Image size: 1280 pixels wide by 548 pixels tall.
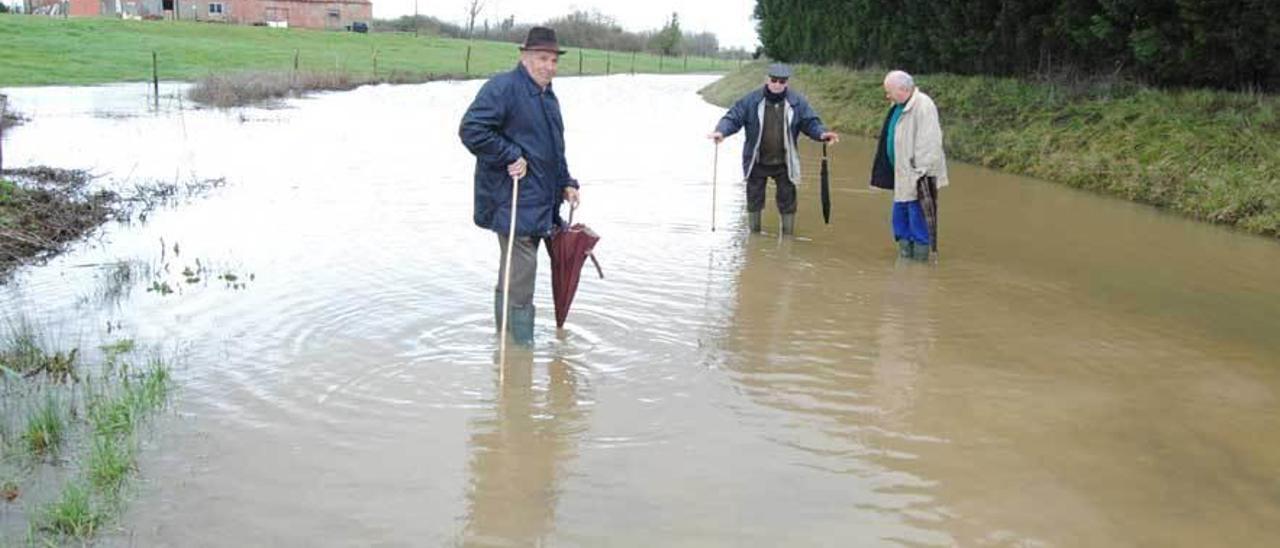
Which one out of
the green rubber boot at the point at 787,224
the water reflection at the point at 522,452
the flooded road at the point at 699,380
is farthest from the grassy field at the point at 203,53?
the water reflection at the point at 522,452

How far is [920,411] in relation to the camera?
6129 millimetres

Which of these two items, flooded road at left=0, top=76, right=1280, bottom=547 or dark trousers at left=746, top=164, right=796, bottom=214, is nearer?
flooded road at left=0, top=76, right=1280, bottom=547

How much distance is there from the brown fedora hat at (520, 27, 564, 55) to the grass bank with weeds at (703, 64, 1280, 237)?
8799 millimetres

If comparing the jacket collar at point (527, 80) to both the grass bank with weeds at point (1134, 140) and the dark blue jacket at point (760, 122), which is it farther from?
the grass bank with weeds at point (1134, 140)

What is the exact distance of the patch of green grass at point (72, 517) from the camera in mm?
4316

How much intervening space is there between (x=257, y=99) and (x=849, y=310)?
27.5 metres

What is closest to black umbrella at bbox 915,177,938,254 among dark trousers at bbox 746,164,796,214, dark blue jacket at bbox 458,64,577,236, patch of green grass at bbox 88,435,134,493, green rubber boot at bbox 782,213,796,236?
dark trousers at bbox 746,164,796,214

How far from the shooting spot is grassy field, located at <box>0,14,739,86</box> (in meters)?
42.9

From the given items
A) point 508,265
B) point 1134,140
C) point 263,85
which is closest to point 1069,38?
point 1134,140

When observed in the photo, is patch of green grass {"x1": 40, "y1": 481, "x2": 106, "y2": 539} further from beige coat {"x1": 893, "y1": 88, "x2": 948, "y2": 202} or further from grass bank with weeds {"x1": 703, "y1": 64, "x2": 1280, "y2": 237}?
grass bank with weeds {"x1": 703, "y1": 64, "x2": 1280, "y2": 237}

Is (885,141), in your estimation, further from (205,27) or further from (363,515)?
(205,27)

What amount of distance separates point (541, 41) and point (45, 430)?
3.33 meters

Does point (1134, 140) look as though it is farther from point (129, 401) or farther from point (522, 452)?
point (129, 401)

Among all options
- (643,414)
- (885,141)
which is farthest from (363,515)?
(885,141)
